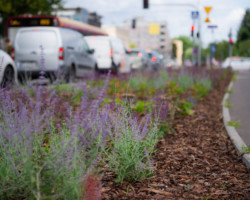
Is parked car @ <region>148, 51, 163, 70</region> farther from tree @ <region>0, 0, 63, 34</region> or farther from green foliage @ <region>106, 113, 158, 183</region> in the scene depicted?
green foliage @ <region>106, 113, 158, 183</region>

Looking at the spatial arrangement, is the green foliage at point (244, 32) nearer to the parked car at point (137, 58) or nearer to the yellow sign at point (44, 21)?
the parked car at point (137, 58)

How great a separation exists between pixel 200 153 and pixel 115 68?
606 inches

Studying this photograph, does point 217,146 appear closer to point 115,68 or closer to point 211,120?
point 211,120

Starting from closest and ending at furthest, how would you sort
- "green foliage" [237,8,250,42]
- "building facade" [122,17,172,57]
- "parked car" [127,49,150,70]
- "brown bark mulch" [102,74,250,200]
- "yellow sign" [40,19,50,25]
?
"brown bark mulch" [102,74,250,200] → "yellow sign" [40,19,50,25] → "parked car" [127,49,150,70] → "green foliage" [237,8,250,42] → "building facade" [122,17,172,57]

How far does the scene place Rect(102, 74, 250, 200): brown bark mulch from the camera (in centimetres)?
328

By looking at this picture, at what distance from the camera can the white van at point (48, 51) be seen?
530 inches

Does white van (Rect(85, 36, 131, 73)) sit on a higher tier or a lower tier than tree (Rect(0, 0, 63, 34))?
lower

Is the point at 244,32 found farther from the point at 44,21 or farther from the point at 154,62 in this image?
the point at 44,21

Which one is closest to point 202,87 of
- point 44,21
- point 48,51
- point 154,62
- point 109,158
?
point 48,51

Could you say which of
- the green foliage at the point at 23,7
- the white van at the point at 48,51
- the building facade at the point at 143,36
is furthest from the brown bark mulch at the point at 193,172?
the building facade at the point at 143,36

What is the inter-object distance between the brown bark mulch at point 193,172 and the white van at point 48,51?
321 inches

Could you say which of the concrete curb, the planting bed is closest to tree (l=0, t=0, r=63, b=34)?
the planting bed

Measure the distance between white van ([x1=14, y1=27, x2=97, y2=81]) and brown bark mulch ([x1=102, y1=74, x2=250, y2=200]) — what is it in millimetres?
8154

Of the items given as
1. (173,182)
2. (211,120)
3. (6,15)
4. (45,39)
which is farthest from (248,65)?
(173,182)
